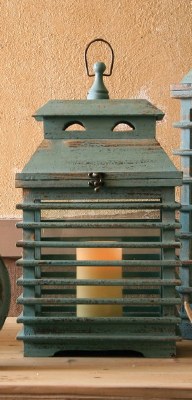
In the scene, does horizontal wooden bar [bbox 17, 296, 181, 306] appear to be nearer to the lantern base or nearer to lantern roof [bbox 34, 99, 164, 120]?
the lantern base

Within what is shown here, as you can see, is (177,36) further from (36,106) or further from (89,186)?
(89,186)

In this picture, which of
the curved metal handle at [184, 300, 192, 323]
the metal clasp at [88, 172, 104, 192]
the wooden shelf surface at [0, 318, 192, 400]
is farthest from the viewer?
the curved metal handle at [184, 300, 192, 323]

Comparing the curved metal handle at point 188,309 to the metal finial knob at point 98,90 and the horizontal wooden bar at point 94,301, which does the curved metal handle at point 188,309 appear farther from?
the metal finial knob at point 98,90

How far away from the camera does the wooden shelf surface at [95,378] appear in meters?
1.06

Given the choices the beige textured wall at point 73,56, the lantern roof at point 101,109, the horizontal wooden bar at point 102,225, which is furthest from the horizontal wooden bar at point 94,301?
the beige textured wall at point 73,56

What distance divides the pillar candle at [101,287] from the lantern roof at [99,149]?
0.39 feet

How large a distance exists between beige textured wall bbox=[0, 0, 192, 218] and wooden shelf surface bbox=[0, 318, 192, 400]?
50 centimetres

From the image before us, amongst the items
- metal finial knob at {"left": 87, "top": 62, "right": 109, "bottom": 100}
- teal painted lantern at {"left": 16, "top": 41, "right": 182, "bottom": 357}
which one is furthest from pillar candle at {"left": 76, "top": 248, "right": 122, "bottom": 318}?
metal finial knob at {"left": 87, "top": 62, "right": 109, "bottom": 100}

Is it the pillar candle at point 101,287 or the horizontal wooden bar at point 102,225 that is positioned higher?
the horizontal wooden bar at point 102,225

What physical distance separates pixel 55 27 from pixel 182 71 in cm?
26

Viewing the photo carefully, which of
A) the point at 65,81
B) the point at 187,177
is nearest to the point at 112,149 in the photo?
the point at 187,177

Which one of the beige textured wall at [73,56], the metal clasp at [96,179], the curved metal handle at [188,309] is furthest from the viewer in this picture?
the beige textured wall at [73,56]

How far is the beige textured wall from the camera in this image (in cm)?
159

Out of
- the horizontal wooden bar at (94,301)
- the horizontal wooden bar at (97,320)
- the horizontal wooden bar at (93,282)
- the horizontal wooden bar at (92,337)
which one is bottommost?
the horizontal wooden bar at (92,337)
